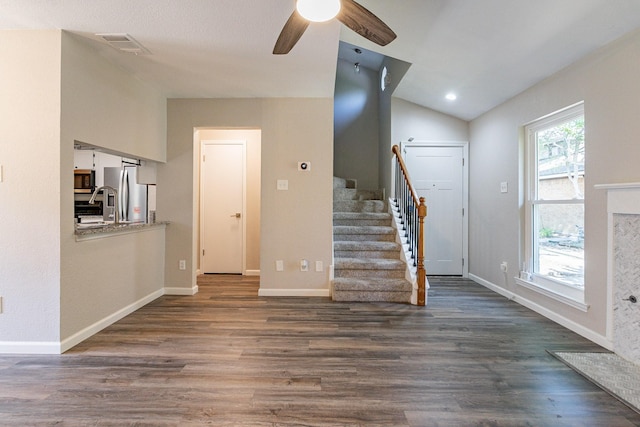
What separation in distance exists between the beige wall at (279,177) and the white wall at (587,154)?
2176 mm

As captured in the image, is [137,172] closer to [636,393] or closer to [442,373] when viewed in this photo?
[442,373]

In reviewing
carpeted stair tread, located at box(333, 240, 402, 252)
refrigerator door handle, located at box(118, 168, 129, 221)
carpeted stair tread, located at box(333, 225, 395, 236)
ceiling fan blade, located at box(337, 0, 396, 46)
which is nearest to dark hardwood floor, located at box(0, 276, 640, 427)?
carpeted stair tread, located at box(333, 240, 402, 252)

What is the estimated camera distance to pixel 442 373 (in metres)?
2.13

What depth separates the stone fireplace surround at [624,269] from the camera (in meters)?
2.29

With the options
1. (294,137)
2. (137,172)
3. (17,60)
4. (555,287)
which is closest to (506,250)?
(555,287)

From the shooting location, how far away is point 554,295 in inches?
123

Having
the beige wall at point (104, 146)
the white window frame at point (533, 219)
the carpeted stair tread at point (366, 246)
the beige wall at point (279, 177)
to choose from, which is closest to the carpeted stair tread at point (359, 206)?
the carpeted stair tread at point (366, 246)

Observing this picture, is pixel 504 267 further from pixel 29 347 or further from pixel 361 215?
pixel 29 347

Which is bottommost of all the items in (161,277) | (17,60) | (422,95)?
(161,277)

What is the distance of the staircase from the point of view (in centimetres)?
371

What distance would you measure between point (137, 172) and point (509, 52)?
4.24 metres

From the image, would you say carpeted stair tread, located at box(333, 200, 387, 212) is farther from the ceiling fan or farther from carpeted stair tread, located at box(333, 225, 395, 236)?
the ceiling fan

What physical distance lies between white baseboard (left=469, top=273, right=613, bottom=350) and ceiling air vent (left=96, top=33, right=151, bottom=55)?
4.42 meters

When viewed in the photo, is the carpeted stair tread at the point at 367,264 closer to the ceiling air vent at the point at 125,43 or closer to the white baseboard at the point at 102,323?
the white baseboard at the point at 102,323
